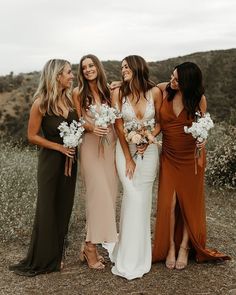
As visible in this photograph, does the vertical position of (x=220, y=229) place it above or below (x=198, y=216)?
below

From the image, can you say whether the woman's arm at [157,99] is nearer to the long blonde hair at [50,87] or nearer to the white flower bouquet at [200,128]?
the white flower bouquet at [200,128]

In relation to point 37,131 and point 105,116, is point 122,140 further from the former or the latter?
point 37,131

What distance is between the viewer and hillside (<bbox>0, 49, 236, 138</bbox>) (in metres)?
23.3

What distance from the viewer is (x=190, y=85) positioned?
545 cm

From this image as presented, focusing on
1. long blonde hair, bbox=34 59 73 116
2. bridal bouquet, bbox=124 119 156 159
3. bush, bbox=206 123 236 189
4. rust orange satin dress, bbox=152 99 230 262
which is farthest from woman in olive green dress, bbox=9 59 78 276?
bush, bbox=206 123 236 189

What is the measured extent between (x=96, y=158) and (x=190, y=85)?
4.18 ft

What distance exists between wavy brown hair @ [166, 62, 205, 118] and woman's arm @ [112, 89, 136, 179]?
70 centimetres

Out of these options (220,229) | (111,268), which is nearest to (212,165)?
(220,229)

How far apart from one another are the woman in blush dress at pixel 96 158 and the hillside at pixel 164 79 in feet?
43.6

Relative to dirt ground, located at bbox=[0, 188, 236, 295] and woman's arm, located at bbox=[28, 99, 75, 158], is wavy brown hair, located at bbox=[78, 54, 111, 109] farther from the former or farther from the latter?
dirt ground, located at bbox=[0, 188, 236, 295]

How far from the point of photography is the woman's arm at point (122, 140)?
5.58 metres

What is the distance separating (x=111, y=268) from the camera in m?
5.85

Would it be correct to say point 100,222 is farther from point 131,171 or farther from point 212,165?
point 212,165

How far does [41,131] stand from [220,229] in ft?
11.1
